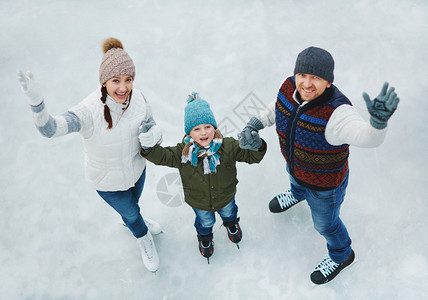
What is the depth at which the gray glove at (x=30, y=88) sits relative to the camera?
55.0 inches

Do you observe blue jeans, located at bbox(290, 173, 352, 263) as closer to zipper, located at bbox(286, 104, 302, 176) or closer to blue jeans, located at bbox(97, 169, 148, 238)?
zipper, located at bbox(286, 104, 302, 176)

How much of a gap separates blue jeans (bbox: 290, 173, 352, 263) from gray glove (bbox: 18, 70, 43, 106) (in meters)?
1.30

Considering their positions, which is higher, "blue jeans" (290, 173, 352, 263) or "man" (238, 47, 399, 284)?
"man" (238, 47, 399, 284)

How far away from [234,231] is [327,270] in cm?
58

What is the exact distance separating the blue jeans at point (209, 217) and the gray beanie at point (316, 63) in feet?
3.06

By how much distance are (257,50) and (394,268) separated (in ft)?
7.02

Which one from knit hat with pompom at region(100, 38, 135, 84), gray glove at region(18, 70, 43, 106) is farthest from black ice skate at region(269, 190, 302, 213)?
gray glove at region(18, 70, 43, 106)

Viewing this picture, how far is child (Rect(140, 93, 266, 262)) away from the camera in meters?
1.77

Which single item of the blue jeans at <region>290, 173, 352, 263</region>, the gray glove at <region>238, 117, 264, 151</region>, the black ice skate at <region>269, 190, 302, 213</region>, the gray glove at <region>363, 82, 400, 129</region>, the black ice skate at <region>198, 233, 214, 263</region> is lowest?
the black ice skate at <region>198, 233, 214, 263</region>

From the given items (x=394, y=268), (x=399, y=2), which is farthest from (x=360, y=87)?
(x=394, y=268)

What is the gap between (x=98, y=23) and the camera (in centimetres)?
385

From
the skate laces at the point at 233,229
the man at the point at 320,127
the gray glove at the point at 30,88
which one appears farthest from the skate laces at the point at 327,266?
the gray glove at the point at 30,88

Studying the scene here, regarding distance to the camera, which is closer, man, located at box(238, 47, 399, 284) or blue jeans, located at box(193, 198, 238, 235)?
man, located at box(238, 47, 399, 284)

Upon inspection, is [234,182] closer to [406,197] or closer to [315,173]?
[315,173]
